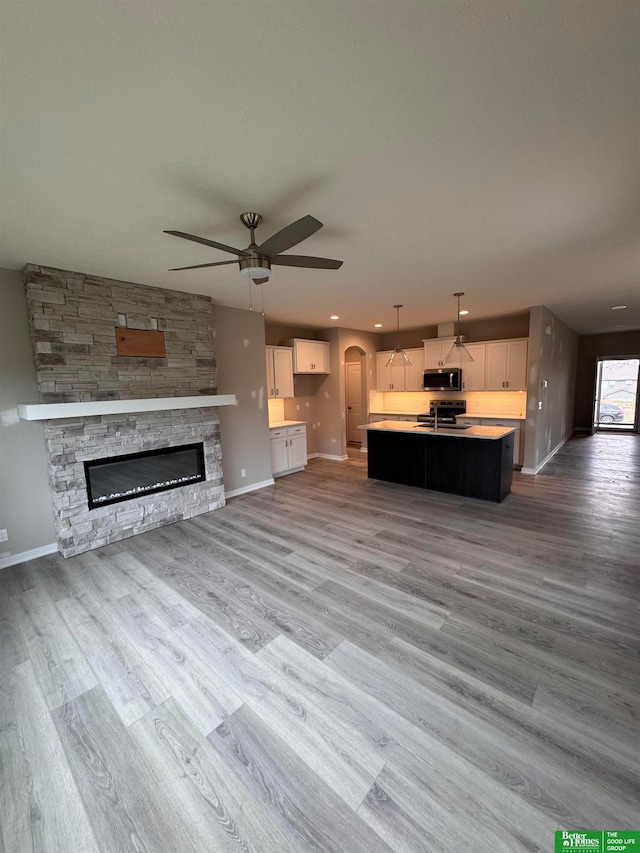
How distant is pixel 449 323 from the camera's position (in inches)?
273

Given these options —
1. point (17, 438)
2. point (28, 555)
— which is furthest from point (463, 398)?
point (28, 555)

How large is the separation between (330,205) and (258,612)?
2876mm

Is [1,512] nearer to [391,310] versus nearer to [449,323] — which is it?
[391,310]

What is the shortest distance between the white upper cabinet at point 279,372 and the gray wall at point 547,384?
412 cm

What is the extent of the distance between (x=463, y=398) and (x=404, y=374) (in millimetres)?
1311

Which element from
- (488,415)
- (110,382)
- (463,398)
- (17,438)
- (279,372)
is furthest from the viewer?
(463,398)

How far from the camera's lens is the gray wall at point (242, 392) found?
509cm

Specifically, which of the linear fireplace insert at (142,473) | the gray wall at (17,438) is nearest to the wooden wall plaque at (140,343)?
the gray wall at (17,438)

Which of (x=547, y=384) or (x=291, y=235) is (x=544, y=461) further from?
(x=291, y=235)

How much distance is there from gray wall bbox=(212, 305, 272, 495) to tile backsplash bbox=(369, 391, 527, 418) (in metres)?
3.29

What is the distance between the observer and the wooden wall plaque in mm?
3863

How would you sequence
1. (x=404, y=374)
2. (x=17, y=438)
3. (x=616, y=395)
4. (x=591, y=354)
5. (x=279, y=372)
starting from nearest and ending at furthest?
(x=17, y=438) < (x=279, y=372) < (x=404, y=374) < (x=591, y=354) < (x=616, y=395)

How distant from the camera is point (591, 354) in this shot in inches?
391

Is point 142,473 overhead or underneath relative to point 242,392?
underneath
